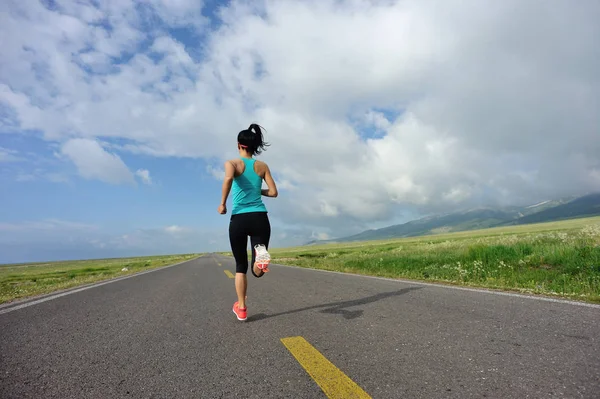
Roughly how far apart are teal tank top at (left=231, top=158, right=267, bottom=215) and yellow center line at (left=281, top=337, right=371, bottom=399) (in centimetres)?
187

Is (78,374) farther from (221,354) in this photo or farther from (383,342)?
(383,342)

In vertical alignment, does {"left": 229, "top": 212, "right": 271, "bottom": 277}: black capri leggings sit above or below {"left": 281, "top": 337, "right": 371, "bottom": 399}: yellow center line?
above

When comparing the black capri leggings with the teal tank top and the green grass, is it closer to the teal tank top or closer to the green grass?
the teal tank top

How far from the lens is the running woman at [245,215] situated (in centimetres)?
450

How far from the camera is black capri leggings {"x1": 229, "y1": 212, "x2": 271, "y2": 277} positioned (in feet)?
14.8

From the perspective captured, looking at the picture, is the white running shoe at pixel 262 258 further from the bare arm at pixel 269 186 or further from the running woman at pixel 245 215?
the bare arm at pixel 269 186

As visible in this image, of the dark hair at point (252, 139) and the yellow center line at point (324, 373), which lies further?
the dark hair at point (252, 139)

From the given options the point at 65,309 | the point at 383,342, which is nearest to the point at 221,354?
the point at 383,342

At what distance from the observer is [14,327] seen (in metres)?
4.45

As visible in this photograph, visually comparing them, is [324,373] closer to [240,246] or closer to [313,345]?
[313,345]

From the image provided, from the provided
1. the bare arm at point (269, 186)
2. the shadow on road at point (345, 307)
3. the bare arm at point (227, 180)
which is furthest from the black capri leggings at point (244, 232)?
the shadow on road at point (345, 307)

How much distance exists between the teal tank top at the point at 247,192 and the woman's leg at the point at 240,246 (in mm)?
147

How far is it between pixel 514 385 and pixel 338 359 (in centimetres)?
130

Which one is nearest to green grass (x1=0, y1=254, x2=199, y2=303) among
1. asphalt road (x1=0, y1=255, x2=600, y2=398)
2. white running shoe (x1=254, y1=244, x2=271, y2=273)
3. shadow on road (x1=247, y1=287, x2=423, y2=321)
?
asphalt road (x1=0, y1=255, x2=600, y2=398)
